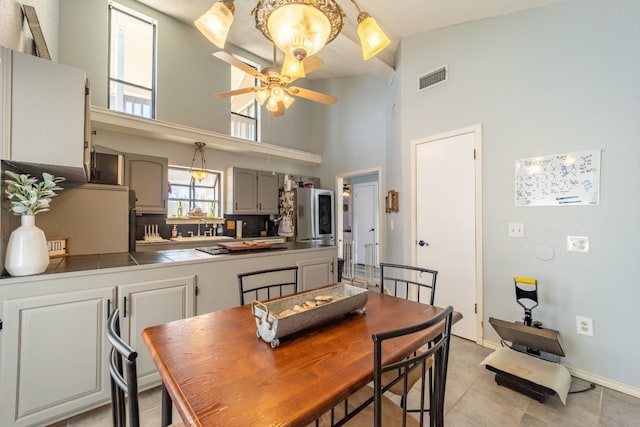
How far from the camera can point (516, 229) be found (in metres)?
2.47

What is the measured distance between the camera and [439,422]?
107cm

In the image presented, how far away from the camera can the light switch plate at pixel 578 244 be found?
2137 mm

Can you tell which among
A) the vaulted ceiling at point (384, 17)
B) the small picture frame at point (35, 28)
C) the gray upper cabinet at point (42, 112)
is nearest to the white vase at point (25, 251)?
the gray upper cabinet at point (42, 112)

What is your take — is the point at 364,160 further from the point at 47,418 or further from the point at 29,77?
the point at 47,418

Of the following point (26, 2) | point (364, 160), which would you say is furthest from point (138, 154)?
point (364, 160)

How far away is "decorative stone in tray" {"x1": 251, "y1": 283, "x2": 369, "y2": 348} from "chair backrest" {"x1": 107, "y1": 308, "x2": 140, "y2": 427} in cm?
45

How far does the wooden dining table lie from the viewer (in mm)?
711

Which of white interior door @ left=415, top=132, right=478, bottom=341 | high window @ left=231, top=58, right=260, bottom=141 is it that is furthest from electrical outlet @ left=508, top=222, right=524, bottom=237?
high window @ left=231, top=58, right=260, bottom=141

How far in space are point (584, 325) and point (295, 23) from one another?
2961 millimetres

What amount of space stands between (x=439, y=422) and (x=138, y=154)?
178 inches

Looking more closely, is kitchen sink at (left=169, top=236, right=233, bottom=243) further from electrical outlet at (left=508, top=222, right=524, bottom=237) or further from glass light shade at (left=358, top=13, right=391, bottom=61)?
electrical outlet at (left=508, top=222, right=524, bottom=237)

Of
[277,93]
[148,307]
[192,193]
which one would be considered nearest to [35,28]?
[277,93]

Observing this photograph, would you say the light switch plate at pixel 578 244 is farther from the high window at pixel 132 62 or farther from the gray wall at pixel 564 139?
the high window at pixel 132 62

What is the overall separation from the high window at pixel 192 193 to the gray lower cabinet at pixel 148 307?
2905 millimetres
